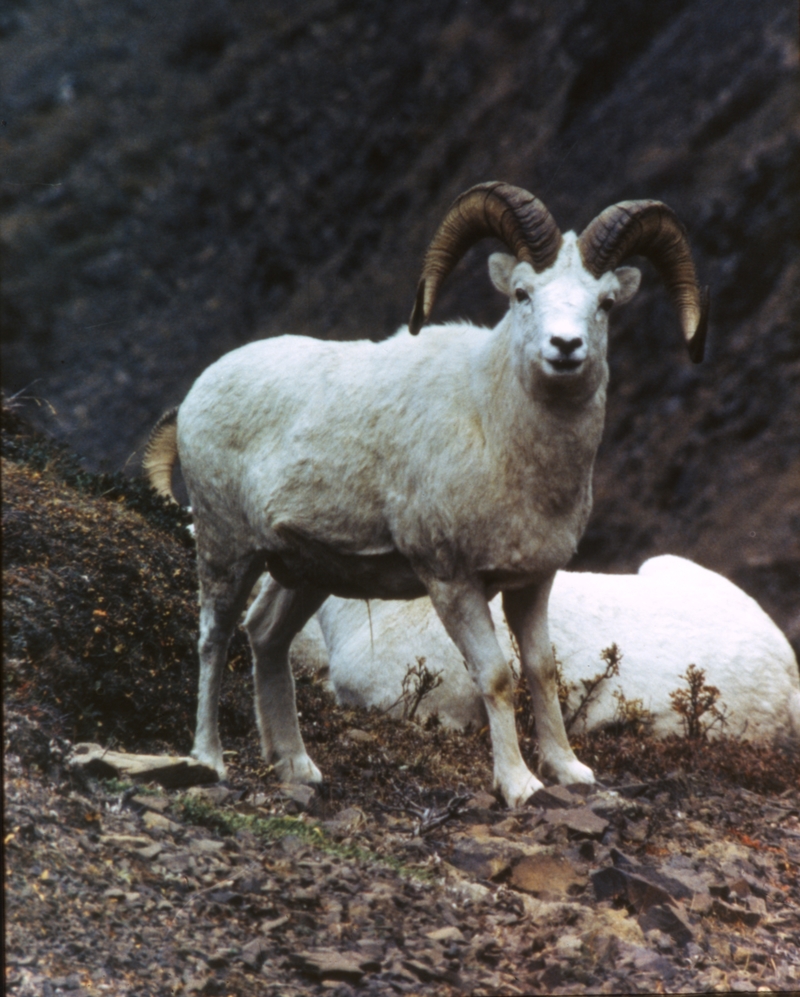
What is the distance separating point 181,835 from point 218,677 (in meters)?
1.86

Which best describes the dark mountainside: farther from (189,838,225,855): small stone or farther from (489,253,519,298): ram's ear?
(189,838,225,855): small stone

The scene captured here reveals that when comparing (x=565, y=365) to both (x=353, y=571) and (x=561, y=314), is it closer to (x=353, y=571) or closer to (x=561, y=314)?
(x=561, y=314)

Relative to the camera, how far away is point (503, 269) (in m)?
6.09

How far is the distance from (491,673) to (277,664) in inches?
63.2

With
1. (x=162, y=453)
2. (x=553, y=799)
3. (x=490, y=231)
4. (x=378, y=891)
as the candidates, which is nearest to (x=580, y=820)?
(x=553, y=799)

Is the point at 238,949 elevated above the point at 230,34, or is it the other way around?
the point at 230,34

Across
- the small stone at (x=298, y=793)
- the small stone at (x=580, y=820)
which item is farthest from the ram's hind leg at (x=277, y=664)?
the small stone at (x=580, y=820)

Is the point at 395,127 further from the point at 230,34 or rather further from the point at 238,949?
the point at 238,949

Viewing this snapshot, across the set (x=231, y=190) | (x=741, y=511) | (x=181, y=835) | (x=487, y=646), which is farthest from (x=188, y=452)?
(x=231, y=190)

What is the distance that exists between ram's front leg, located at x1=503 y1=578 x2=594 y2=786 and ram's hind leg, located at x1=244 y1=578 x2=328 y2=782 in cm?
130

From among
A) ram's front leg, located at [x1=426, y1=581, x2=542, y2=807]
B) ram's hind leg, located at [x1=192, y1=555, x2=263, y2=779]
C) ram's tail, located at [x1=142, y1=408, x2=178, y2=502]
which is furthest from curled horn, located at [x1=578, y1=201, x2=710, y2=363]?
ram's tail, located at [x1=142, y1=408, x2=178, y2=502]

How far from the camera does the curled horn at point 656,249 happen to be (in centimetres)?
587

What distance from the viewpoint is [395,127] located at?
22.6 meters

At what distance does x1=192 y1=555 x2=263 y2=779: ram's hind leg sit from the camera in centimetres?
660
